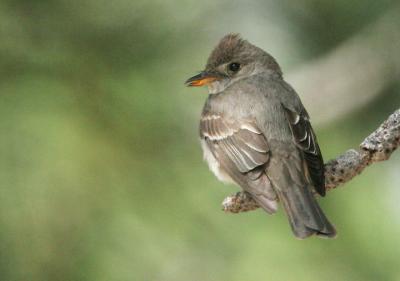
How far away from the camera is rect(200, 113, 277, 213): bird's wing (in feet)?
9.07

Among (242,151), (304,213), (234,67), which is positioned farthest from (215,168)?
(234,67)

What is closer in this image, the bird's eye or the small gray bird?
the small gray bird

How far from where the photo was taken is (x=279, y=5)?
3.59 meters

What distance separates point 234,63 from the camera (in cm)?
389

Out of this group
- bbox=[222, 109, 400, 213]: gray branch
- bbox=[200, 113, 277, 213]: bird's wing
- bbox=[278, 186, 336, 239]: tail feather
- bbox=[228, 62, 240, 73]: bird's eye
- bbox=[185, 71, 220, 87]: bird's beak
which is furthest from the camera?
bbox=[228, 62, 240, 73]: bird's eye

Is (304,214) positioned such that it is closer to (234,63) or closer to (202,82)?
(202,82)

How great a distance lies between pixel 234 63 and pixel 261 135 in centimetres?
88

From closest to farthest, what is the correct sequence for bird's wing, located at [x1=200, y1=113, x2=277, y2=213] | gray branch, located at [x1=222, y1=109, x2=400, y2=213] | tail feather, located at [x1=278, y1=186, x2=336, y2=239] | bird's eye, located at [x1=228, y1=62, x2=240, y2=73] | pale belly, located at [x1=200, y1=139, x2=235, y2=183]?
gray branch, located at [x1=222, y1=109, x2=400, y2=213] → tail feather, located at [x1=278, y1=186, x2=336, y2=239] → bird's wing, located at [x1=200, y1=113, x2=277, y2=213] → pale belly, located at [x1=200, y1=139, x2=235, y2=183] → bird's eye, located at [x1=228, y1=62, x2=240, y2=73]

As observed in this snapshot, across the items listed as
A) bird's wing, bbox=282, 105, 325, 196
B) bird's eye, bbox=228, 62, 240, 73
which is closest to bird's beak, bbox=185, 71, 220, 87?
bird's eye, bbox=228, 62, 240, 73

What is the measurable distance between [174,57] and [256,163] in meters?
0.58

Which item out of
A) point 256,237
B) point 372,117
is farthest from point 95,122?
point 372,117

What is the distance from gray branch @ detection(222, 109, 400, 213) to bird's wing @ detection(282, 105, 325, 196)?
88 mm

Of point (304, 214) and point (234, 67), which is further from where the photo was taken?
point (234, 67)

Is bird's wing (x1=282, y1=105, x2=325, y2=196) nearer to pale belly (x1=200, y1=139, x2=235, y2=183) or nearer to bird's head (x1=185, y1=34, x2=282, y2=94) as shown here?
pale belly (x1=200, y1=139, x2=235, y2=183)
